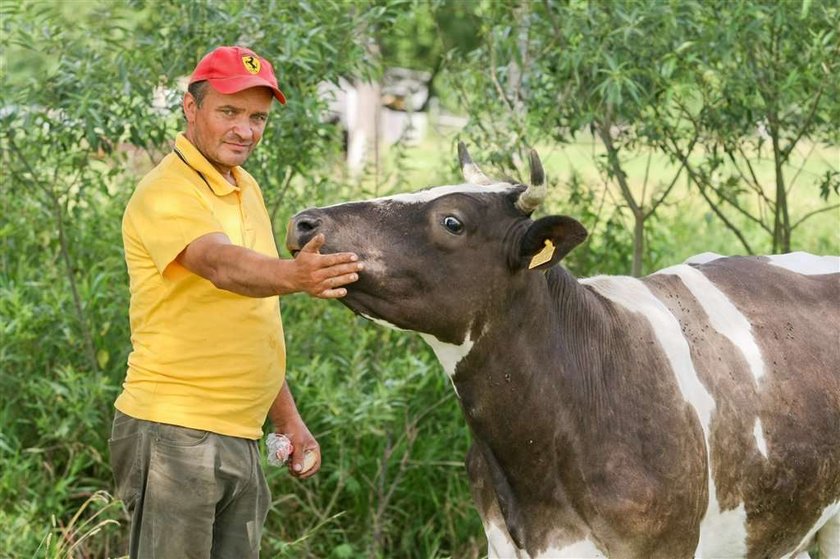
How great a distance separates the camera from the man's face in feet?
13.8

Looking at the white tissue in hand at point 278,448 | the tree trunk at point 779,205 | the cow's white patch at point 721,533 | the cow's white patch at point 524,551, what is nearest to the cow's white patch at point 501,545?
the cow's white patch at point 524,551

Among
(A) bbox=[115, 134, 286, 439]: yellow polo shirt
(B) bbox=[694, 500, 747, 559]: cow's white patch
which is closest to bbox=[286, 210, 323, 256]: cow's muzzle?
(A) bbox=[115, 134, 286, 439]: yellow polo shirt

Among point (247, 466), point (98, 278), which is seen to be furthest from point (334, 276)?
point (98, 278)

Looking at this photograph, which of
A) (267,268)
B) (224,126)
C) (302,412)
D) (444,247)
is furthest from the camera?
(302,412)

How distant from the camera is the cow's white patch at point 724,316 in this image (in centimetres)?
485

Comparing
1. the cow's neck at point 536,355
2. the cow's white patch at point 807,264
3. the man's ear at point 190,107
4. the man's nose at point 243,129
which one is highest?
the man's ear at point 190,107

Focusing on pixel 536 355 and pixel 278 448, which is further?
pixel 278 448

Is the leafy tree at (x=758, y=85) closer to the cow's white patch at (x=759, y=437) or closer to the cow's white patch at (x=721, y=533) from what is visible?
the cow's white patch at (x=759, y=437)

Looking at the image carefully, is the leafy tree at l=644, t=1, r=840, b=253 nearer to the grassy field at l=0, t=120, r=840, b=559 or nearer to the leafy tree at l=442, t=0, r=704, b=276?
the leafy tree at l=442, t=0, r=704, b=276

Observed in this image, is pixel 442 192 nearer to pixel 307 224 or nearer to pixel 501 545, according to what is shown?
pixel 307 224

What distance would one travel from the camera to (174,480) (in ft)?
13.6

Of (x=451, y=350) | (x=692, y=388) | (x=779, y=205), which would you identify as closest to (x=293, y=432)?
(x=451, y=350)

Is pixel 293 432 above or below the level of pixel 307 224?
below

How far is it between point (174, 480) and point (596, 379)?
143 cm
